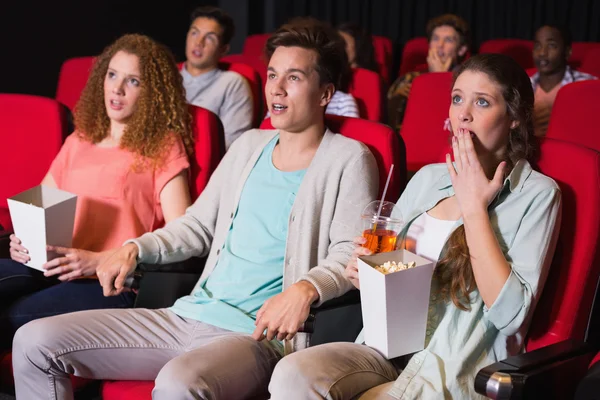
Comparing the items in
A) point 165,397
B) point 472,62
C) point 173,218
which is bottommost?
point 165,397

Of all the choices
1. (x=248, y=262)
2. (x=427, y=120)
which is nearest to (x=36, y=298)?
(x=248, y=262)

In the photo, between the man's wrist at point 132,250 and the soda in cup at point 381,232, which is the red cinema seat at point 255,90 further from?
the soda in cup at point 381,232

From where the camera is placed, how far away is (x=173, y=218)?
2350 millimetres

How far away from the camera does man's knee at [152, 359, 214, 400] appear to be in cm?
167

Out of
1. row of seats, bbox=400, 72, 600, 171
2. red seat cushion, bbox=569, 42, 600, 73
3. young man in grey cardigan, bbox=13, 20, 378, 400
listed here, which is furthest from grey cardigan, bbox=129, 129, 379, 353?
red seat cushion, bbox=569, 42, 600, 73

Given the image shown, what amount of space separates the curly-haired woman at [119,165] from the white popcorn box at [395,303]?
836 millimetres

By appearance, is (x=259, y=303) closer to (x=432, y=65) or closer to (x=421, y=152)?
(x=421, y=152)

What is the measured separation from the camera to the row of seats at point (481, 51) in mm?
4566

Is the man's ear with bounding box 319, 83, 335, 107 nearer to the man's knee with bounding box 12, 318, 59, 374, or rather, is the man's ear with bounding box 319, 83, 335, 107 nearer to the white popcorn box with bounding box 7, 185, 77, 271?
the white popcorn box with bounding box 7, 185, 77, 271

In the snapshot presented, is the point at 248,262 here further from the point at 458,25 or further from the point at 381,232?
the point at 458,25

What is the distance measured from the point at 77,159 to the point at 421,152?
1.39 meters

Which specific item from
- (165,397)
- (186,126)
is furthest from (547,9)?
(165,397)

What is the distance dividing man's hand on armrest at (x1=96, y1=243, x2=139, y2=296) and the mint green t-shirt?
0.15 meters

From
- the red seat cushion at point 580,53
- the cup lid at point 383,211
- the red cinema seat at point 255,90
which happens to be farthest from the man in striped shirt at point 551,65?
the cup lid at point 383,211
